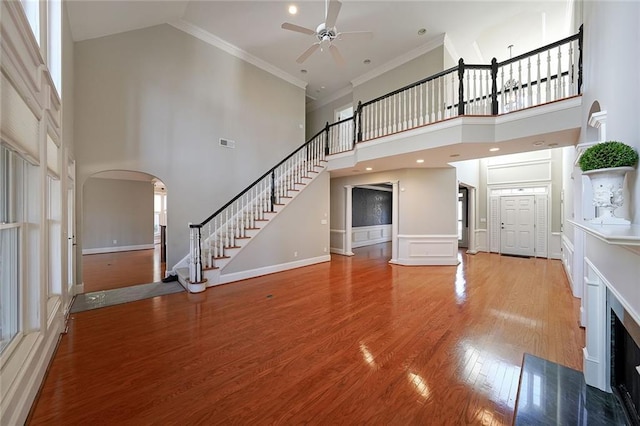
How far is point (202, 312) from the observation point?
357 centimetres

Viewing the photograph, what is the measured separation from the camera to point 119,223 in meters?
8.84

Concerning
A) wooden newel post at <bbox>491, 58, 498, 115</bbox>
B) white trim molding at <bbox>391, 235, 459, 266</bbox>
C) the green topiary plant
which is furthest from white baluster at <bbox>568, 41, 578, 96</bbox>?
white trim molding at <bbox>391, 235, 459, 266</bbox>

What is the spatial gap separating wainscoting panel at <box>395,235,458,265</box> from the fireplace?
452cm

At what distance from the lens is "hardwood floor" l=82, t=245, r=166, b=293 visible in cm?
493

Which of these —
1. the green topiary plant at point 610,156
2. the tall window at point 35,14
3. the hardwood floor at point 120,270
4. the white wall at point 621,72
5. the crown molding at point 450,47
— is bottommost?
the hardwood floor at point 120,270

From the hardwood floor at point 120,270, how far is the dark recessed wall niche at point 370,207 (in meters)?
6.60

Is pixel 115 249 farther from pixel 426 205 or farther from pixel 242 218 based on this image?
pixel 426 205

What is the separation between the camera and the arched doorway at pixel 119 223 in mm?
7207

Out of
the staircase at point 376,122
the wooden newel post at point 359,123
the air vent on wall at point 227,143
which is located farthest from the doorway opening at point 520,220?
the air vent on wall at point 227,143

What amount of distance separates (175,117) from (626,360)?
7334 mm

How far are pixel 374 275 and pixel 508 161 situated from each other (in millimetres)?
6214

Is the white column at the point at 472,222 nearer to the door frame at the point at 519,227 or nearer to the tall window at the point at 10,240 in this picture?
the door frame at the point at 519,227

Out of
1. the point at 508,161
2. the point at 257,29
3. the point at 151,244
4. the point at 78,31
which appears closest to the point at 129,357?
the point at 78,31

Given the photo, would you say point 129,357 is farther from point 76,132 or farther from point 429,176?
point 429,176
